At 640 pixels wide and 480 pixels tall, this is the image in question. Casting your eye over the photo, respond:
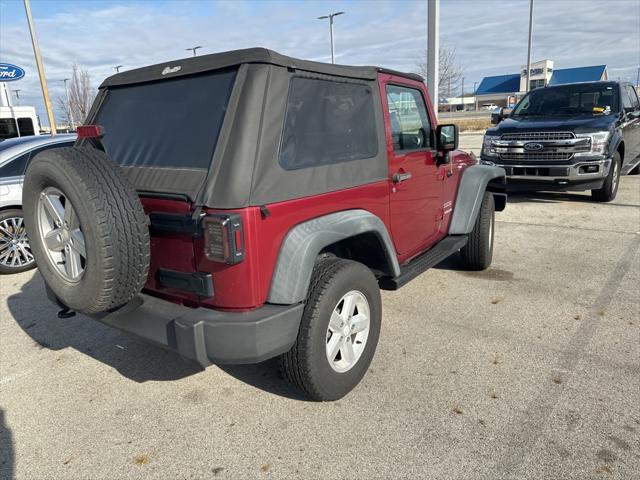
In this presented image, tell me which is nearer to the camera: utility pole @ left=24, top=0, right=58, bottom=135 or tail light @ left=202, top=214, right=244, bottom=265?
tail light @ left=202, top=214, right=244, bottom=265

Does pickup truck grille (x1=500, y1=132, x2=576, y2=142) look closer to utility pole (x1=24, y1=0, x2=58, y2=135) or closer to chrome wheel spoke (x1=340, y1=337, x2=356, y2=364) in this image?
chrome wheel spoke (x1=340, y1=337, x2=356, y2=364)

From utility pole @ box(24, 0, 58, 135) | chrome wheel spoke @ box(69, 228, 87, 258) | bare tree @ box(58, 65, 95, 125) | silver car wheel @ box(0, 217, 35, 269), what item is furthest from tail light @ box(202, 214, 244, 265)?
bare tree @ box(58, 65, 95, 125)

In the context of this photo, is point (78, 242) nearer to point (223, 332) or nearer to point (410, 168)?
point (223, 332)

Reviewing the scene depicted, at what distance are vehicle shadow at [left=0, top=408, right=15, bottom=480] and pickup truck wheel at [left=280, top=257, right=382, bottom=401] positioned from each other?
1494mm

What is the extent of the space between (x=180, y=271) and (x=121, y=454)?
1.03 metres

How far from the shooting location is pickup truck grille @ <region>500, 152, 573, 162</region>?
300 inches

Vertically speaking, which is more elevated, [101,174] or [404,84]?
[404,84]

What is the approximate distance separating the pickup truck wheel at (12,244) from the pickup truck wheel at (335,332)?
458cm

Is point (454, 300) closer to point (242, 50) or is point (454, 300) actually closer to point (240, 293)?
point (240, 293)

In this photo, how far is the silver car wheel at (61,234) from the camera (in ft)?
8.29

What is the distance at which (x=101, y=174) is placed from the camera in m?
2.38

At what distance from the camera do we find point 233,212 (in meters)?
2.31

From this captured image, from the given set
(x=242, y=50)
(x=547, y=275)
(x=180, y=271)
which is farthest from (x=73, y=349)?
(x=547, y=275)

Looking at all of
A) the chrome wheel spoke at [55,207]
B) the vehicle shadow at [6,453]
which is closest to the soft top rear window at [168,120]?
the chrome wheel spoke at [55,207]
